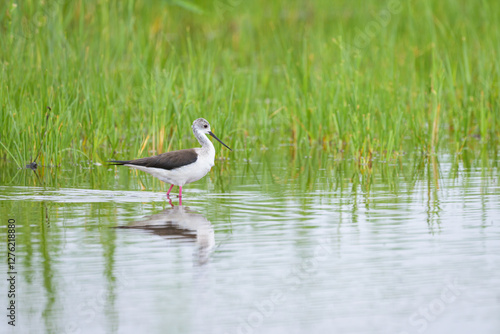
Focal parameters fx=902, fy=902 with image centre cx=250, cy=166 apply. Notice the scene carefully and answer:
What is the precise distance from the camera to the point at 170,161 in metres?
9.02

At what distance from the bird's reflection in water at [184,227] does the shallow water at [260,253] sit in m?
0.02

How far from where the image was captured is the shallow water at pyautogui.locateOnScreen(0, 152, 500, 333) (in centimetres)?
505

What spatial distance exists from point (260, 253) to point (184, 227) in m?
1.21

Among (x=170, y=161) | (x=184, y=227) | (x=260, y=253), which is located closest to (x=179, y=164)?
(x=170, y=161)

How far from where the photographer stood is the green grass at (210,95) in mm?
10977

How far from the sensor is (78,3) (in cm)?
1520

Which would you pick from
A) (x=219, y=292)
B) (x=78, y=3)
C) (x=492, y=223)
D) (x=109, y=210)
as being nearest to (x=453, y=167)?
(x=492, y=223)

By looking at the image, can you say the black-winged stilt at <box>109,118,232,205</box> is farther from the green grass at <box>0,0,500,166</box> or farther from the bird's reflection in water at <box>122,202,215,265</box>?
the green grass at <box>0,0,500,166</box>

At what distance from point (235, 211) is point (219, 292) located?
8.83 ft

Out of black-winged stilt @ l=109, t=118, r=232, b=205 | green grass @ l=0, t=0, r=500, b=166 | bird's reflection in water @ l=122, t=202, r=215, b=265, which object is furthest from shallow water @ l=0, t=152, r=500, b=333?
green grass @ l=0, t=0, r=500, b=166

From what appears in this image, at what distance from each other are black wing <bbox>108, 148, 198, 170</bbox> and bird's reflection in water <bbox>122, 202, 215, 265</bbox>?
2.38 ft

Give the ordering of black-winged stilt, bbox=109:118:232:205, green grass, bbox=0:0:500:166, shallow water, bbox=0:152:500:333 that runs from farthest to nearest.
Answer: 1. green grass, bbox=0:0:500:166
2. black-winged stilt, bbox=109:118:232:205
3. shallow water, bbox=0:152:500:333

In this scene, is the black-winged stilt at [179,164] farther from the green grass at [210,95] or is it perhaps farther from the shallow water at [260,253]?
the green grass at [210,95]

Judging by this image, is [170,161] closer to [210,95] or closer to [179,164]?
[179,164]
